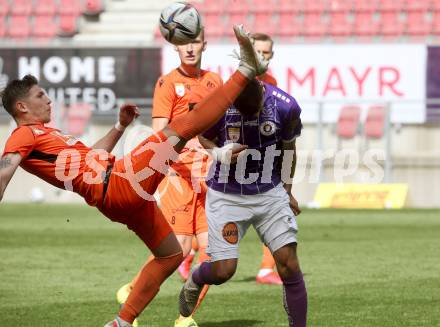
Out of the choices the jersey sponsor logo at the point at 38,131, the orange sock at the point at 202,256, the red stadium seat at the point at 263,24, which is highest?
the jersey sponsor logo at the point at 38,131

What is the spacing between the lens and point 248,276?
36.5ft

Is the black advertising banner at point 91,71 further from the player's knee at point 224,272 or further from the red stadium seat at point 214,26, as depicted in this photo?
the player's knee at point 224,272

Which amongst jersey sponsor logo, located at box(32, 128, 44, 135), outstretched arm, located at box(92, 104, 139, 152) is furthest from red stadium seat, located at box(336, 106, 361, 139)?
jersey sponsor logo, located at box(32, 128, 44, 135)

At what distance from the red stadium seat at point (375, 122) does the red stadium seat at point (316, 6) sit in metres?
3.73

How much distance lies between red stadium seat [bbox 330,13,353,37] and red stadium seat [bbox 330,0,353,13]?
0.13 metres

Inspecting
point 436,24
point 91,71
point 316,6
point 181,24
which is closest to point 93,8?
point 91,71

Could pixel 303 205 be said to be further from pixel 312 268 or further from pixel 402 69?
pixel 312 268

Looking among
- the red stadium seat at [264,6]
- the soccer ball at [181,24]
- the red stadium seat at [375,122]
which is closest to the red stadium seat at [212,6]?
the red stadium seat at [264,6]

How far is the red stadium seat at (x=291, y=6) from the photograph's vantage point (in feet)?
75.9

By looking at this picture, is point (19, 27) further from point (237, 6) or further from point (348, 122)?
point (348, 122)

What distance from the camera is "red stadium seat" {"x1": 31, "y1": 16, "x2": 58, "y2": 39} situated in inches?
977

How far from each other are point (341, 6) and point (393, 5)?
1121 mm

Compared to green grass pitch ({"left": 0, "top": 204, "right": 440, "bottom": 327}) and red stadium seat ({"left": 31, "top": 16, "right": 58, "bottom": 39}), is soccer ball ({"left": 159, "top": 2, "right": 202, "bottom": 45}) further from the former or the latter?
red stadium seat ({"left": 31, "top": 16, "right": 58, "bottom": 39})

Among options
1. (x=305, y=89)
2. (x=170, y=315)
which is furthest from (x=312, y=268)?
(x=305, y=89)
